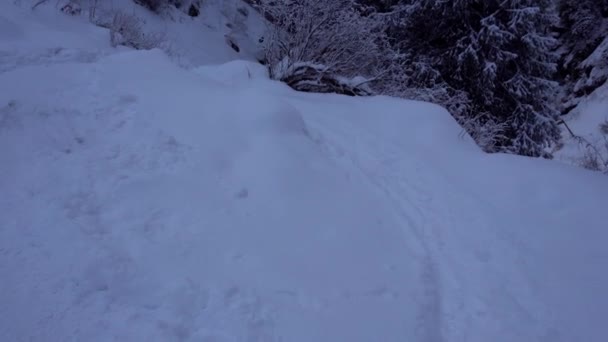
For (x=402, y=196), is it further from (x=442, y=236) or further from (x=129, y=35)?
(x=129, y=35)

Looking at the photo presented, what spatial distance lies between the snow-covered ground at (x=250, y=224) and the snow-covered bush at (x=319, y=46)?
2.13 metres

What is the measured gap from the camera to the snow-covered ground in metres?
1.79

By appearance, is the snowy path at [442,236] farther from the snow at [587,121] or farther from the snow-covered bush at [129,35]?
the snow at [587,121]

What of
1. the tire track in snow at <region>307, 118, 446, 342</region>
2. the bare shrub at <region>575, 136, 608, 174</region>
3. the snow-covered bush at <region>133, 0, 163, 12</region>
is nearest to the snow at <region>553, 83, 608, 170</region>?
the bare shrub at <region>575, 136, 608, 174</region>

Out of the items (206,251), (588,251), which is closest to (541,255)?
(588,251)

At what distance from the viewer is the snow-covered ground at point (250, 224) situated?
1.79m

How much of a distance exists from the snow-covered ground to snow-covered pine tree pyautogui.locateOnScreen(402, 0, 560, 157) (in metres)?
4.29

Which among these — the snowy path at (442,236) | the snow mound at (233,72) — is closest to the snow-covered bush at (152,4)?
the snow mound at (233,72)

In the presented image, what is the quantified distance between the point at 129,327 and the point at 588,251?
2.69 meters

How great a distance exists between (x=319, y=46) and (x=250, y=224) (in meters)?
4.64

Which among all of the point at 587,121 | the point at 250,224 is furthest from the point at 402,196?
the point at 587,121

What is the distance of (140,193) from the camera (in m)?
2.33

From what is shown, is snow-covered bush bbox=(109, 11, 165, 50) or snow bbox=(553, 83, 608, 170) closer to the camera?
snow-covered bush bbox=(109, 11, 165, 50)

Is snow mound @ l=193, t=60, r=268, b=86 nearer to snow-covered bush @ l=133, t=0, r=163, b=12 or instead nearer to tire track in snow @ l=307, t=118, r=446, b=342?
tire track in snow @ l=307, t=118, r=446, b=342
